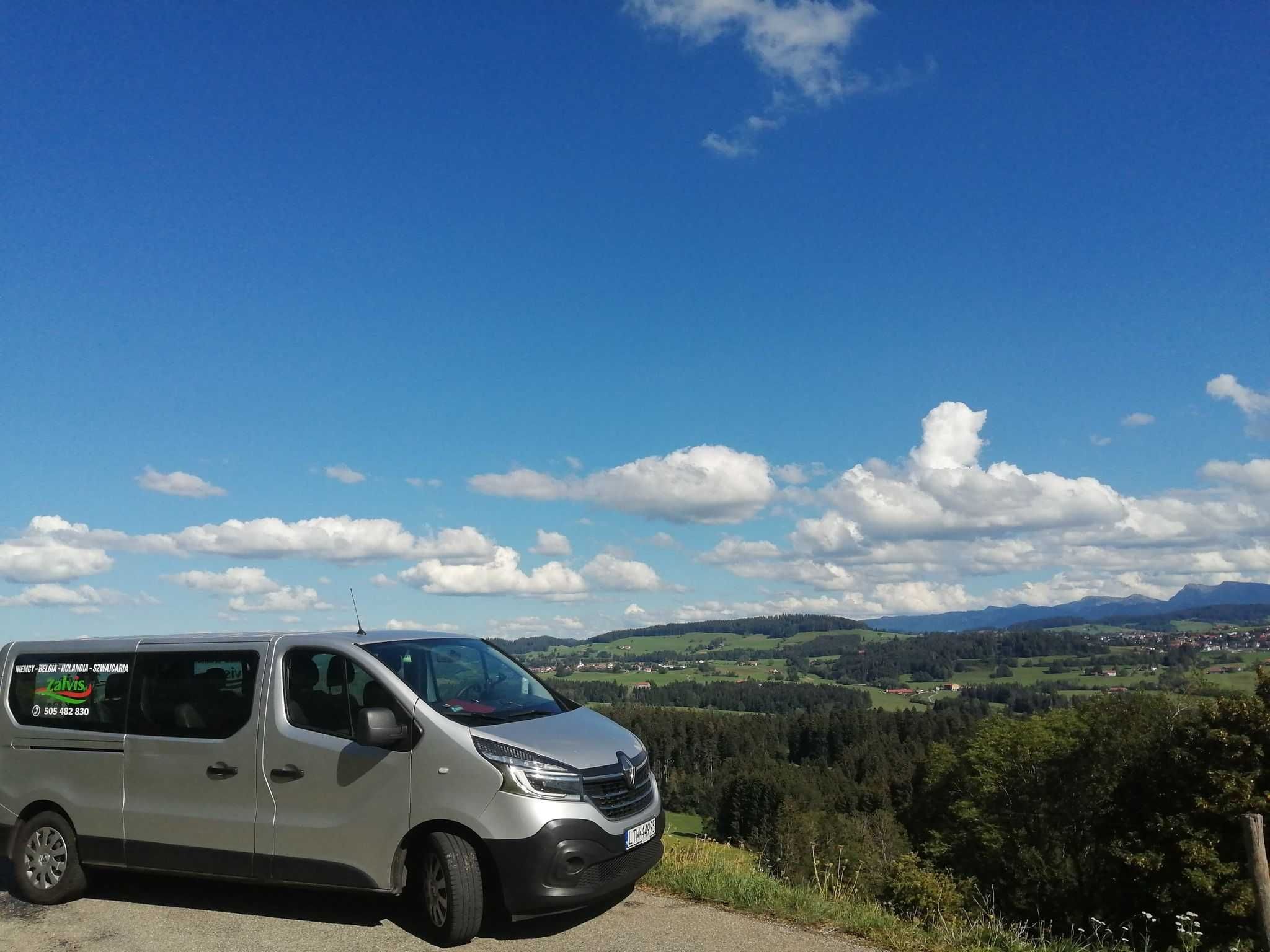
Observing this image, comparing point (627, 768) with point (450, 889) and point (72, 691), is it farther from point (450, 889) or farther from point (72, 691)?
point (72, 691)

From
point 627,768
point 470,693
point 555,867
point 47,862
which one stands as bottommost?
point 47,862

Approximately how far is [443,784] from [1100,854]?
30.3 m

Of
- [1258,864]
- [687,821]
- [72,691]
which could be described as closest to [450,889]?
[72,691]

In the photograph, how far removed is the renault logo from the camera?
660cm

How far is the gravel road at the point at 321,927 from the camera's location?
6.25 m

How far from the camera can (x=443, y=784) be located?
6219 millimetres

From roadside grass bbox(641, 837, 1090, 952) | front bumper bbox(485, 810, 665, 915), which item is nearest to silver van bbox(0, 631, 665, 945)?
front bumper bbox(485, 810, 665, 915)

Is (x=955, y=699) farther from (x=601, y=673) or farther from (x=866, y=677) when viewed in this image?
(x=601, y=673)

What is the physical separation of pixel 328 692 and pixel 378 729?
877mm

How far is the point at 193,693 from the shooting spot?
7.36 meters

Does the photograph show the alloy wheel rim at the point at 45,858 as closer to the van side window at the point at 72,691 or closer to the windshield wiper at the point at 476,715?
the van side window at the point at 72,691

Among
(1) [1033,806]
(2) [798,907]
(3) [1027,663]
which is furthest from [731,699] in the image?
(2) [798,907]

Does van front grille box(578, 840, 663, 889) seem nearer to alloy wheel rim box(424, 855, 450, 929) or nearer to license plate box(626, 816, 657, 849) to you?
license plate box(626, 816, 657, 849)

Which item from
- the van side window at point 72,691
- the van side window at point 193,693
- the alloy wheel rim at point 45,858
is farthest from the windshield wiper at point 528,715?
the alloy wheel rim at point 45,858
